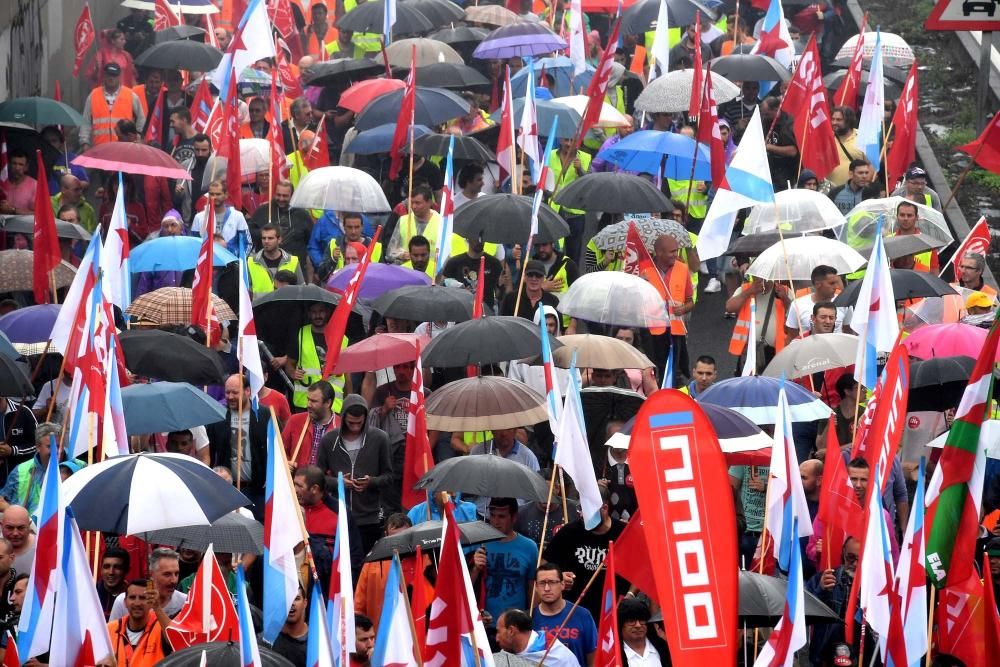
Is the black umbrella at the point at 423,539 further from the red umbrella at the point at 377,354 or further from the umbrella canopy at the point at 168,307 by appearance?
the umbrella canopy at the point at 168,307

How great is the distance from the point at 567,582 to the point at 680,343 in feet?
16.1

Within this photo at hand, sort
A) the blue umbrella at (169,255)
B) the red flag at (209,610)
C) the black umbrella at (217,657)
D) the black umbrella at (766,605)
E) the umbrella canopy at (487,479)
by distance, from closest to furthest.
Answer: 1. the black umbrella at (217,657)
2. the red flag at (209,610)
3. the black umbrella at (766,605)
4. the umbrella canopy at (487,479)
5. the blue umbrella at (169,255)

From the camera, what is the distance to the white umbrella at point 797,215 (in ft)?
54.4

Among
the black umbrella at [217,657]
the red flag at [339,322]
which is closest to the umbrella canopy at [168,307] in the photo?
the red flag at [339,322]

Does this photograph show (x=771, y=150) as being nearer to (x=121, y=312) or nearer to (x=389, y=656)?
(x=121, y=312)

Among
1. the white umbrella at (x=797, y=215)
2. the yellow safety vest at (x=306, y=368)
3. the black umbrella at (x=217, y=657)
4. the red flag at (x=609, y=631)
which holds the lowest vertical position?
the yellow safety vest at (x=306, y=368)

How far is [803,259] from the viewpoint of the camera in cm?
1571

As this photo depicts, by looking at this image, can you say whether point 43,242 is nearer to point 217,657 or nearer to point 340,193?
point 340,193

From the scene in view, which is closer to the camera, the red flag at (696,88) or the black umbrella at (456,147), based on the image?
the black umbrella at (456,147)

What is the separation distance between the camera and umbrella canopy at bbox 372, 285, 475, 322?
49.0 ft

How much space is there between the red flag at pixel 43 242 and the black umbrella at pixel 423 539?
15.8ft

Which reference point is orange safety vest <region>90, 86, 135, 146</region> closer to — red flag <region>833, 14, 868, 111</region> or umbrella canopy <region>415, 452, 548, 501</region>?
red flag <region>833, 14, 868, 111</region>

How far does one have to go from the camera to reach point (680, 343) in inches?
653

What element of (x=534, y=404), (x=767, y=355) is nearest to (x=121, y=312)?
(x=534, y=404)
